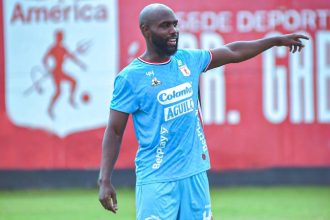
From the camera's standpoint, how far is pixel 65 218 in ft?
35.8

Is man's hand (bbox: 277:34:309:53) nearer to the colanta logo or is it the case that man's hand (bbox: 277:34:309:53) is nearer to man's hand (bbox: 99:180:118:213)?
the colanta logo

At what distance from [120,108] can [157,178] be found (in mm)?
531

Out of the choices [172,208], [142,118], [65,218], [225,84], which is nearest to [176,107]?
[142,118]

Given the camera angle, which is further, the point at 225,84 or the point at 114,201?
the point at 225,84

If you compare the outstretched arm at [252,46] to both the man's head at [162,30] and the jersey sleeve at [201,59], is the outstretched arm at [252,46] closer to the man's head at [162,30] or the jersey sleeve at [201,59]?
the jersey sleeve at [201,59]

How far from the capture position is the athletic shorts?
5918 mm

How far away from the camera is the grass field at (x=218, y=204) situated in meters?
11.0

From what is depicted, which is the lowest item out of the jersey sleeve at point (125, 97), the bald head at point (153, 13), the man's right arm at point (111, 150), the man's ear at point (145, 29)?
the man's right arm at point (111, 150)

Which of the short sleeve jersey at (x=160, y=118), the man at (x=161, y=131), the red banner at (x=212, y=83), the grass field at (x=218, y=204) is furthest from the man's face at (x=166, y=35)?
the red banner at (x=212, y=83)

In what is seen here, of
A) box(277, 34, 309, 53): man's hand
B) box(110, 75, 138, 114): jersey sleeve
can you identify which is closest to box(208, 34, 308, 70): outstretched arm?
box(277, 34, 309, 53): man's hand

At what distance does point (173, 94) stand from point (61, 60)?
804 centimetres

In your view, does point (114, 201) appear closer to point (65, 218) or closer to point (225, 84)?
point (65, 218)

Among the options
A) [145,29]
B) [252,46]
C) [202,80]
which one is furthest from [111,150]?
[202,80]

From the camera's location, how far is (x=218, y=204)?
12117 millimetres
